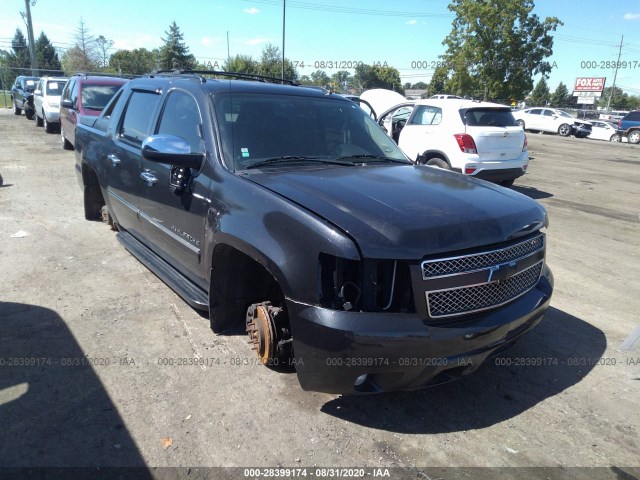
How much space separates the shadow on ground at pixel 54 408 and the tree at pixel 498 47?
132ft

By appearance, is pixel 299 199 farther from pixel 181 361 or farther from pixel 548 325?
pixel 548 325

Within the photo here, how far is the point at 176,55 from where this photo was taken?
196 ft

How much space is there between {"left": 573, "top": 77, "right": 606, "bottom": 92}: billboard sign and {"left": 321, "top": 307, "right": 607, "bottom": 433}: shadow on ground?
287ft

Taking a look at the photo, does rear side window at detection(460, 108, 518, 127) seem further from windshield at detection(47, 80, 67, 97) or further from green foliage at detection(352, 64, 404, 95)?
green foliage at detection(352, 64, 404, 95)

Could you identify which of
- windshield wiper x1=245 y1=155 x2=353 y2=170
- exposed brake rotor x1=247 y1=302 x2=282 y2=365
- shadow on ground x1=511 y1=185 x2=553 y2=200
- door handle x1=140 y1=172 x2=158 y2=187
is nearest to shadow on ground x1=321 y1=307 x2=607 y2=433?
exposed brake rotor x1=247 y1=302 x2=282 y2=365

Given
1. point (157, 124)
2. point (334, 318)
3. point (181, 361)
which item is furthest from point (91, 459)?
point (157, 124)

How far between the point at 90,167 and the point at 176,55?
198ft

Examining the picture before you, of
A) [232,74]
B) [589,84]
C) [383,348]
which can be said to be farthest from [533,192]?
[589,84]

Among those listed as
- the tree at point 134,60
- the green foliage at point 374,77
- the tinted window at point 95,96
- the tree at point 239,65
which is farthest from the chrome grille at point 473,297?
the green foliage at point 374,77

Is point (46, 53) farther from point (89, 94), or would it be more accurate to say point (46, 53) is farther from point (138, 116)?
point (138, 116)

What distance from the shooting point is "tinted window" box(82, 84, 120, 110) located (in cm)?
1127

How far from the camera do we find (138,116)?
462 cm

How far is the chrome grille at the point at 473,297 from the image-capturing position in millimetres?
2500

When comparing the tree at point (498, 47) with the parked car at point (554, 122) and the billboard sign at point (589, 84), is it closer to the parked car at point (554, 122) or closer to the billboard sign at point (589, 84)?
the parked car at point (554, 122)
